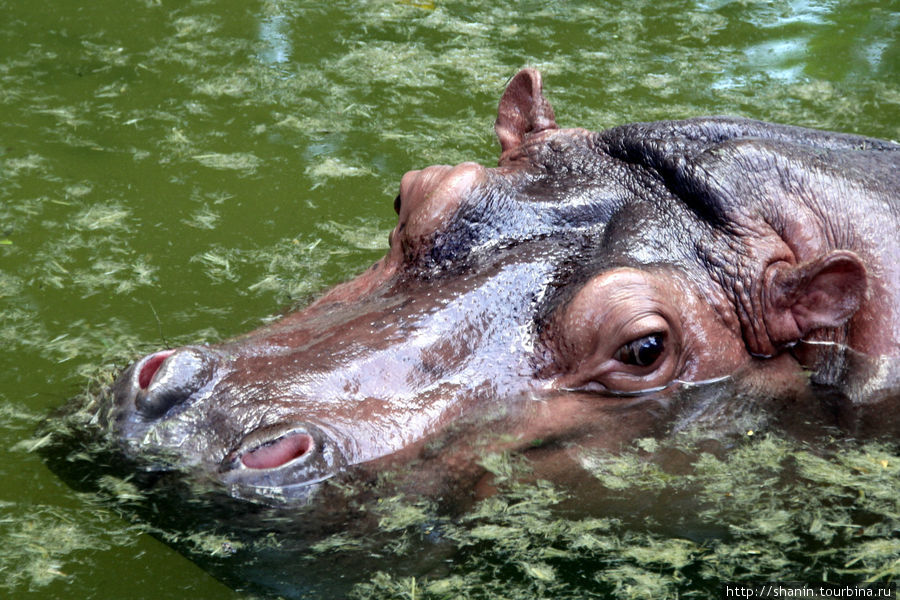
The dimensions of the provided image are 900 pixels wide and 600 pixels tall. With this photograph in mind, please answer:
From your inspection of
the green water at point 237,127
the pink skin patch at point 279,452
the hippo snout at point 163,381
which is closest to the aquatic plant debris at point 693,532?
the green water at point 237,127

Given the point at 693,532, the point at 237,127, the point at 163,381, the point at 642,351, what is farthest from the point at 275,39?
the point at 693,532

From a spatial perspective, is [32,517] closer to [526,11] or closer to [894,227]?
[894,227]

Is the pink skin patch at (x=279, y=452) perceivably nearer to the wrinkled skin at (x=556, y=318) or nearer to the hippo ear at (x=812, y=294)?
the wrinkled skin at (x=556, y=318)

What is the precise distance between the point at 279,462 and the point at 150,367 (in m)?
0.65

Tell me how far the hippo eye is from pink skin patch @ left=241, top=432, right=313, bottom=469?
130cm

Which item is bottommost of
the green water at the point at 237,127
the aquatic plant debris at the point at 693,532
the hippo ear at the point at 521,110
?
the aquatic plant debris at the point at 693,532

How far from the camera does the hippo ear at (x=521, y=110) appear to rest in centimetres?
572

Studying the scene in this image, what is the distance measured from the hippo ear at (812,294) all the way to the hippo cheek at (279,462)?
1.95 meters

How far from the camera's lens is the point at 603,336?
14.6 feet

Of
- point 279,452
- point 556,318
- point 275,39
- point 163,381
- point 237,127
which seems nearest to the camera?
point 279,452

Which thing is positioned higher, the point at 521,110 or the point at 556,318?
the point at 521,110

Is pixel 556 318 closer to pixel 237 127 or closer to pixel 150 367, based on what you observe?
pixel 150 367

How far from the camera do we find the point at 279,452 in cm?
387

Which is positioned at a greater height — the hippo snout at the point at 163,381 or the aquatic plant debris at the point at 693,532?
the hippo snout at the point at 163,381
